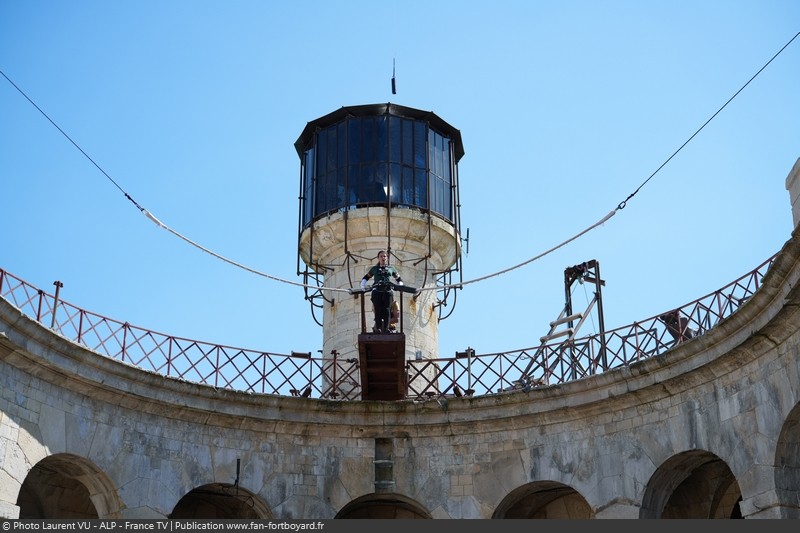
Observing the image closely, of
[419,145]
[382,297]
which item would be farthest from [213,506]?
[419,145]

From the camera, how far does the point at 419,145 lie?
28.8 meters

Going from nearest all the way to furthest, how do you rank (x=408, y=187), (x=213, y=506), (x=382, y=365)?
(x=382, y=365) → (x=213, y=506) → (x=408, y=187)

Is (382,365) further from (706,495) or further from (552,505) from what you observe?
(706,495)

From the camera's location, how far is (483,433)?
22.3 meters

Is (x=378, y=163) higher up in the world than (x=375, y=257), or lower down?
higher up

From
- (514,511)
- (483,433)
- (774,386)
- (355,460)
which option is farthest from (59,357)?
(774,386)

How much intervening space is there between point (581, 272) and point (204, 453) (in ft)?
29.8

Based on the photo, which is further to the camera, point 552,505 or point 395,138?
point 395,138

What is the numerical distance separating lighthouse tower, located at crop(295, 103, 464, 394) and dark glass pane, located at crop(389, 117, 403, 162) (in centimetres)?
2

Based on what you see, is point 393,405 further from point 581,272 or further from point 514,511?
point 581,272

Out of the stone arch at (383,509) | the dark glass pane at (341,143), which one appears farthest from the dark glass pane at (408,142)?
the stone arch at (383,509)

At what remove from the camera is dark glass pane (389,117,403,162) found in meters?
28.4

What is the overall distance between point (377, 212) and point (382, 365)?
579cm

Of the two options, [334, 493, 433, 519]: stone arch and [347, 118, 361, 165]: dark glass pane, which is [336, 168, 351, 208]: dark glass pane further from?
[334, 493, 433, 519]: stone arch
